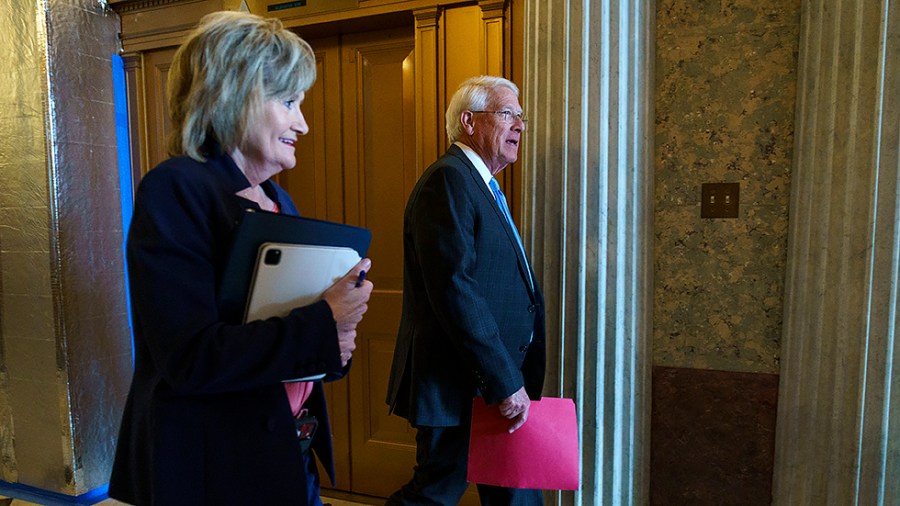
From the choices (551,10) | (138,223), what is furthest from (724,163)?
(138,223)

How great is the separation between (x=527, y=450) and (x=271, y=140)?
1154 millimetres

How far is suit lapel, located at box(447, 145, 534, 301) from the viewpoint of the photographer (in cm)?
179

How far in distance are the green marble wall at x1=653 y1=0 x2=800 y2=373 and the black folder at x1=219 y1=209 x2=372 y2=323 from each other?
1515 mm

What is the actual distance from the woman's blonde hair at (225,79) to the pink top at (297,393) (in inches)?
17.8

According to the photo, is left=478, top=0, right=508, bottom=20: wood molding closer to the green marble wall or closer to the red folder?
the green marble wall

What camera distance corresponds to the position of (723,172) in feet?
6.58

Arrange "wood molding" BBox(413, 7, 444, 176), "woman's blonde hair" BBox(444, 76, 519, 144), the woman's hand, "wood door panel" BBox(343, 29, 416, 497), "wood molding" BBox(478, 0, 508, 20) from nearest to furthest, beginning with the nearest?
1. the woman's hand
2. "woman's blonde hair" BBox(444, 76, 519, 144)
3. "wood molding" BBox(478, 0, 508, 20)
4. "wood molding" BBox(413, 7, 444, 176)
5. "wood door panel" BBox(343, 29, 416, 497)

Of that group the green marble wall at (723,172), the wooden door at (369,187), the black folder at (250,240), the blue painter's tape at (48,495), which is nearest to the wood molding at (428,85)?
the wooden door at (369,187)

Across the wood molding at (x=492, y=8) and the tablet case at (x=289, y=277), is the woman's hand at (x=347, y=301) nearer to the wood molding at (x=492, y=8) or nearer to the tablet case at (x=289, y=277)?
the tablet case at (x=289, y=277)

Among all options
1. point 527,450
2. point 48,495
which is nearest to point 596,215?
point 527,450

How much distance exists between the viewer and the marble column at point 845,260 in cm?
178

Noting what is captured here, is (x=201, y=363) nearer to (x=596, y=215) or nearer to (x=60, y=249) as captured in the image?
(x=596, y=215)

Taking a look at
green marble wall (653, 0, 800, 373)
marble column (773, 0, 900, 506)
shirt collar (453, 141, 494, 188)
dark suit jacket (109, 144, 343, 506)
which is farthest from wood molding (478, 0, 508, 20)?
dark suit jacket (109, 144, 343, 506)

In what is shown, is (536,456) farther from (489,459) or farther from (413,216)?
(413,216)
